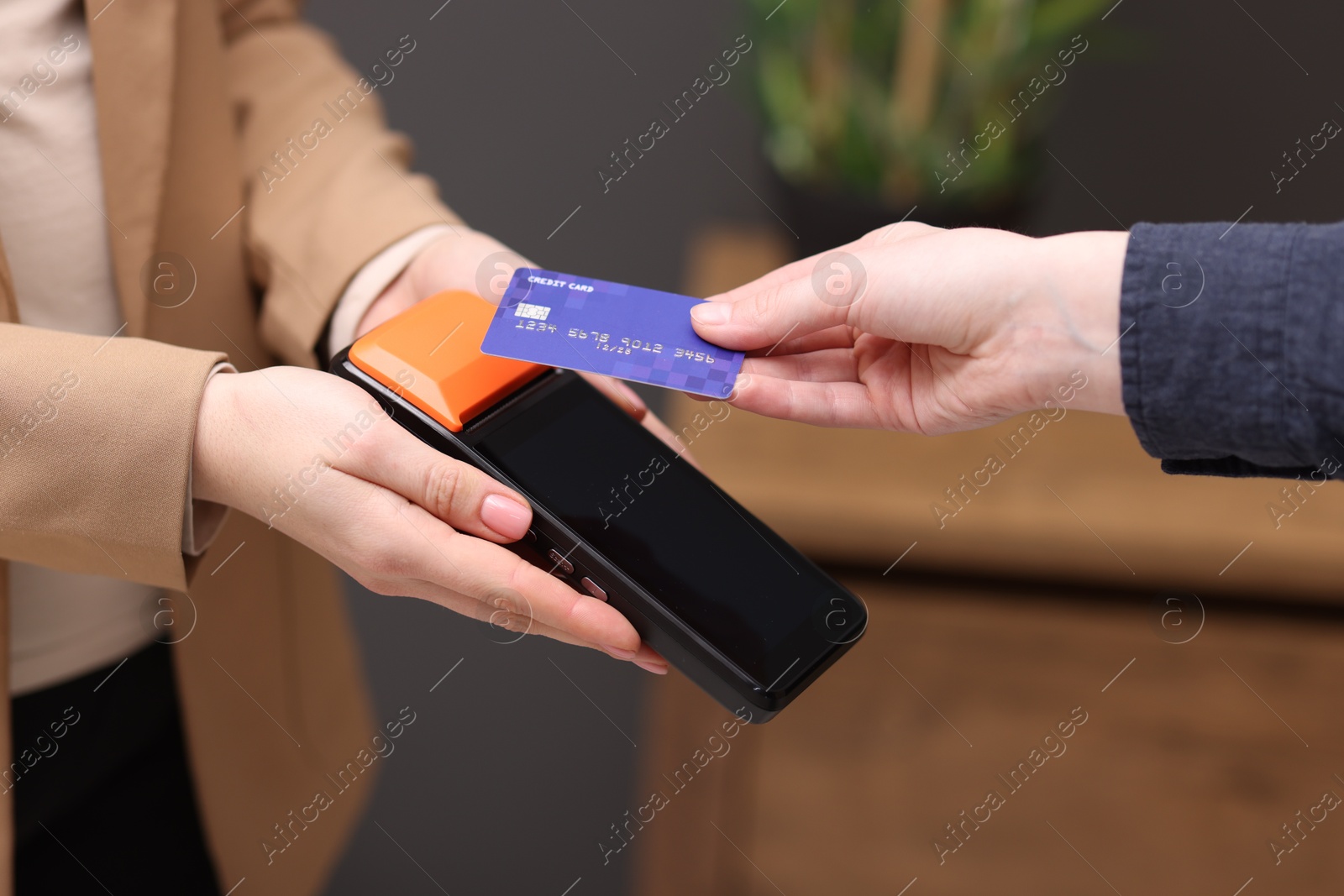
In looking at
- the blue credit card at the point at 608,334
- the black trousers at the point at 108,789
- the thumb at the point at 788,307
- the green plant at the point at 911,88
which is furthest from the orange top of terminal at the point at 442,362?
the green plant at the point at 911,88

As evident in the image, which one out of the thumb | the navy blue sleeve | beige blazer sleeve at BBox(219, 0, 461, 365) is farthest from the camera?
beige blazer sleeve at BBox(219, 0, 461, 365)

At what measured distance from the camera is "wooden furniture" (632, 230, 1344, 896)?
1210 mm

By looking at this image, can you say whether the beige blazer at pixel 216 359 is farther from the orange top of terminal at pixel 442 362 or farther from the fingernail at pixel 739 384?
the fingernail at pixel 739 384

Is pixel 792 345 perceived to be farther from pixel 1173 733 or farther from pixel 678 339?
pixel 1173 733

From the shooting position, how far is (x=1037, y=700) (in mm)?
1257

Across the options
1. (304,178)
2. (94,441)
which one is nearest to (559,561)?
(94,441)

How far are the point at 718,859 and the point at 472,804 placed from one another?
1.40 ft

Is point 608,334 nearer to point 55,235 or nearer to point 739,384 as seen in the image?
point 739,384

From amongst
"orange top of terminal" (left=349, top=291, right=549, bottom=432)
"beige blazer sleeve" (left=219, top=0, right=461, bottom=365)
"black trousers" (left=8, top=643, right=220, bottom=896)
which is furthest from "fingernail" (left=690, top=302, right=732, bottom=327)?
"black trousers" (left=8, top=643, right=220, bottom=896)

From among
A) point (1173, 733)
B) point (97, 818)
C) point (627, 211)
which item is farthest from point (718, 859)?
point (627, 211)

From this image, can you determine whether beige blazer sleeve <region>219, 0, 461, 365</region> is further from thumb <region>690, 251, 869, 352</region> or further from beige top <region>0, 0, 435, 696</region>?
thumb <region>690, 251, 869, 352</region>

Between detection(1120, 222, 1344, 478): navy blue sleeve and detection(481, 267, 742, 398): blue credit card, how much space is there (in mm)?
259

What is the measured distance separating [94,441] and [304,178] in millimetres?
311

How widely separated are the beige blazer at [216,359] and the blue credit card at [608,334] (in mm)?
150
